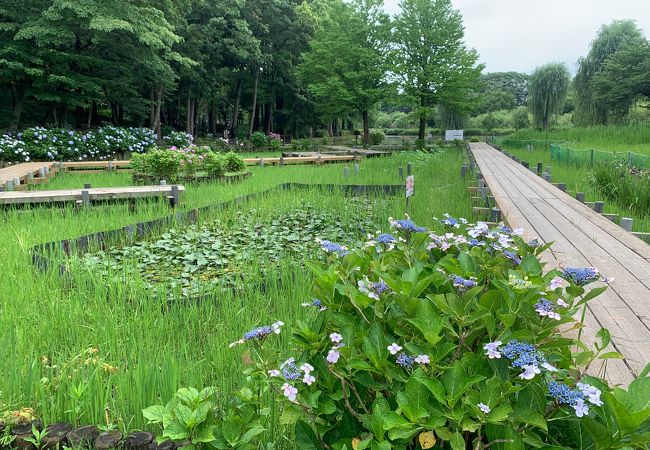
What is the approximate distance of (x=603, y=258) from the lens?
306 centimetres

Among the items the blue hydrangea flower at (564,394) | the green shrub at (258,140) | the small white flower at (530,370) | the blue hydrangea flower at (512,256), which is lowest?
the blue hydrangea flower at (564,394)

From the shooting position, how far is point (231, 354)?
2314 millimetres

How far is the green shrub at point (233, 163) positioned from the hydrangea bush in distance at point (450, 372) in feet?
30.5

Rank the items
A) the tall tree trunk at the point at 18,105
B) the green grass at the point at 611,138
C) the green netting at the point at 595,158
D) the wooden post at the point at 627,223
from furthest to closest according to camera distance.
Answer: the tall tree trunk at the point at 18,105, the green grass at the point at 611,138, the green netting at the point at 595,158, the wooden post at the point at 627,223

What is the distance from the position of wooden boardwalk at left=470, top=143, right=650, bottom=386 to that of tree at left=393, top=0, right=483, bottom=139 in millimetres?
19424

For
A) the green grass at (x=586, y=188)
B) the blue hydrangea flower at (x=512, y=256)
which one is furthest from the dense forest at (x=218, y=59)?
the blue hydrangea flower at (x=512, y=256)

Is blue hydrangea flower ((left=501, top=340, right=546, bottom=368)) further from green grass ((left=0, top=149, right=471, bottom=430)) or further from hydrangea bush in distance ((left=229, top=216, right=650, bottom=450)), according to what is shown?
green grass ((left=0, top=149, right=471, bottom=430))

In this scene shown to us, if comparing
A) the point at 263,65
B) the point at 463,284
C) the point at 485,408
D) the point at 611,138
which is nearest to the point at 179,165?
the point at 463,284

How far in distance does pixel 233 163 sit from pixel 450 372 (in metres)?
10.1

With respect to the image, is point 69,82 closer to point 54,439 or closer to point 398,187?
point 398,187

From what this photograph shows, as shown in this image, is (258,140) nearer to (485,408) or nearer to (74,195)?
(74,195)

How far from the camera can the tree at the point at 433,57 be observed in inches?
938

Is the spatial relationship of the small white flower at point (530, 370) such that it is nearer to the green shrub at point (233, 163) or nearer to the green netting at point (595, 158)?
the green netting at point (595, 158)

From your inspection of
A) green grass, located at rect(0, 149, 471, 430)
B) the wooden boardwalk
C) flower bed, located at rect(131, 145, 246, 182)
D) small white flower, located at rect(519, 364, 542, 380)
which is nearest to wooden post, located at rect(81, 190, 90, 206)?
green grass, located at rect(0, 149, 471, 430)
